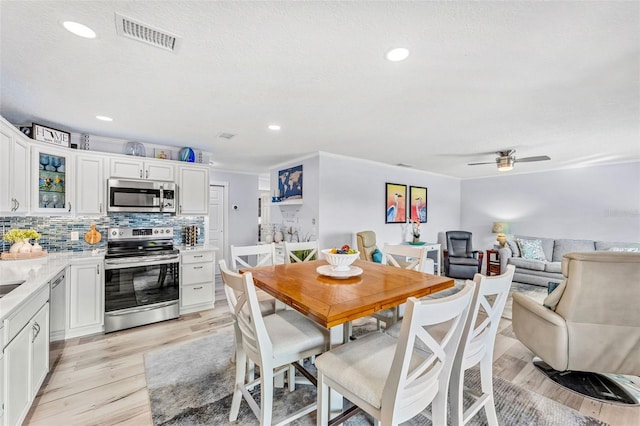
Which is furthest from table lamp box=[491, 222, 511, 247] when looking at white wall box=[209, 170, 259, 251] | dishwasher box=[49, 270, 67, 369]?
dishwasher box=[49, 270, 67, 369]

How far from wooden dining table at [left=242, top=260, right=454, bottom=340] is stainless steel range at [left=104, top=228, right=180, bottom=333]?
185 centimetres

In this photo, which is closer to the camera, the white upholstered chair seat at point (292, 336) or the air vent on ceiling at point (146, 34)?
the air vent on ceiling at point (146, 34)

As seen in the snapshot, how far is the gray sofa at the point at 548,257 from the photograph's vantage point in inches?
188

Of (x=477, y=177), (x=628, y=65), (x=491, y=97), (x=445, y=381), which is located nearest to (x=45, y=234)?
(x=445, y=381)

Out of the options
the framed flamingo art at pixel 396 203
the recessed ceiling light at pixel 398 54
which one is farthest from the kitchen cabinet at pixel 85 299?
the framed flamingo art at pixel 396 203

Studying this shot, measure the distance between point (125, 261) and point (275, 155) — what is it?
105 inches

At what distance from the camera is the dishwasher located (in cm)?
270

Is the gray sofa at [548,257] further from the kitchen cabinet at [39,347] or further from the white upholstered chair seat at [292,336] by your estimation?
the kitchen cabinet at [39,347]

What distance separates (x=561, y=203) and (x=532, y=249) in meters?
1.48

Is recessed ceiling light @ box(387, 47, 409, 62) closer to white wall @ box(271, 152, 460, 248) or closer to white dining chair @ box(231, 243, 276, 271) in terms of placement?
white dining chair @ box(231, 243, 276, 271)

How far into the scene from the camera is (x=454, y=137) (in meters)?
3.61

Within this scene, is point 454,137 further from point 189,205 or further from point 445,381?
point 189,205

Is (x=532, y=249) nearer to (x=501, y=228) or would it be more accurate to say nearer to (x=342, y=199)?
(x=501, y=228)

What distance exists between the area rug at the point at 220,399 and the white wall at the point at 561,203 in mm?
5224
